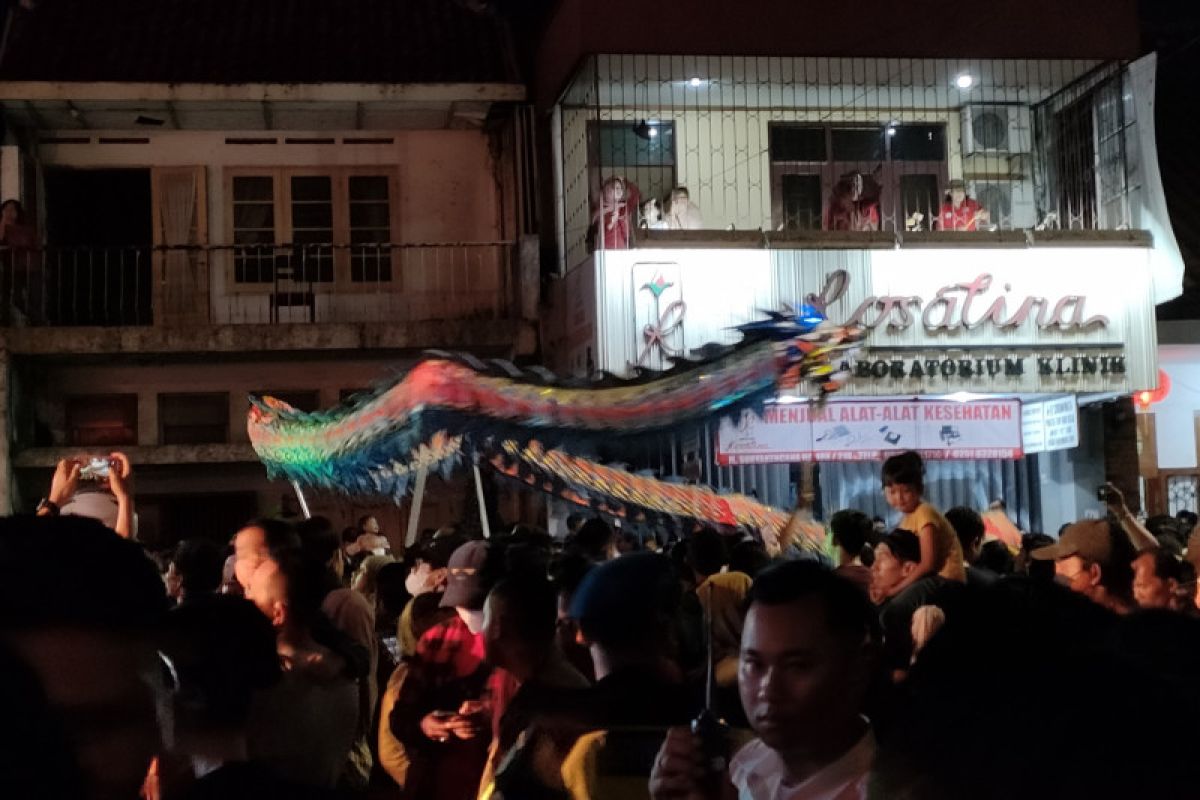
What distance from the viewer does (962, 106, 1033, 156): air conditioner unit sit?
16.6 meters

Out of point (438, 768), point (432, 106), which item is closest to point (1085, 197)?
point (432, 106)

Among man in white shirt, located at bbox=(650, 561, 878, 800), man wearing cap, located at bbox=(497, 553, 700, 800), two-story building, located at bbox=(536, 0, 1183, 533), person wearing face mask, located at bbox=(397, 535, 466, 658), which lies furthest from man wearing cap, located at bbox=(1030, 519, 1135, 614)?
two-story building, located at bbox=(536, 0, 1183, 533)

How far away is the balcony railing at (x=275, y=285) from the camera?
59.9 feet

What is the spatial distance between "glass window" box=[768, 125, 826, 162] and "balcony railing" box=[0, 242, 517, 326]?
3464 mm

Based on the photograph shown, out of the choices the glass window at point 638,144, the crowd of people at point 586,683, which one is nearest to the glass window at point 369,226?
the glass window at point 638,144

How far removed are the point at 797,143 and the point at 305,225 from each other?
6.23m

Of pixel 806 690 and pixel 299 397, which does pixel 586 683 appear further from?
pixel 299 397

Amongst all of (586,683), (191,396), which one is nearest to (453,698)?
(586,683)

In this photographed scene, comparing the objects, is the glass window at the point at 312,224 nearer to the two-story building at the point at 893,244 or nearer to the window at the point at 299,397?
the window at the point at 299,397

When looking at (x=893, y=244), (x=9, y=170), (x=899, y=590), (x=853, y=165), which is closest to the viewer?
(x=899, y=590)

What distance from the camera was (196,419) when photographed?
736 inches

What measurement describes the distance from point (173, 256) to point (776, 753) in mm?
16548

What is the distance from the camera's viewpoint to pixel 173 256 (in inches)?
723

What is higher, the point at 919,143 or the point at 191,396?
the point at 919,143
